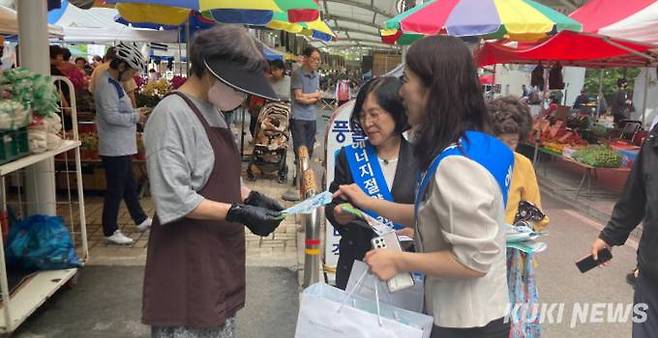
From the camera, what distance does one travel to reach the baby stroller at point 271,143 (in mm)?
8609

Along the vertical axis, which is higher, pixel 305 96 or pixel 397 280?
pixel 305 96

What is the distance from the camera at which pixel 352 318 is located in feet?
5.15

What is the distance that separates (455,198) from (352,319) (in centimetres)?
46

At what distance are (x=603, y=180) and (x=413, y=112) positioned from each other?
32.3 ft

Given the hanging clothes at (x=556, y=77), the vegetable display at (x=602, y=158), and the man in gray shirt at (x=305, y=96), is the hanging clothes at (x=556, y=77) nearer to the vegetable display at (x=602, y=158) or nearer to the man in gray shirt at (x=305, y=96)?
the vegetable display at (x=602, y=158)

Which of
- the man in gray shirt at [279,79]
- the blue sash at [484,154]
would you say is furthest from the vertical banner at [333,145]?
the man in gray shirt at [279,79]

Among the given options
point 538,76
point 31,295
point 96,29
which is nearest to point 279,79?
point 96,29

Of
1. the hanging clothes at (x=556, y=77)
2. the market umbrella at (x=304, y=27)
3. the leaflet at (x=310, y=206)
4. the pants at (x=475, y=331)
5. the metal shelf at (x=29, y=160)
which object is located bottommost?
the pants at (x=475, y=331)

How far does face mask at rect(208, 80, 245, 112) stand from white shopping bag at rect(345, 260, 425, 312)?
73 cm

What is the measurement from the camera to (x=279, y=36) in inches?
886

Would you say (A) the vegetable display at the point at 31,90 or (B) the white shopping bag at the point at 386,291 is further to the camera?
(A) the vegetable display at the point at 31,90

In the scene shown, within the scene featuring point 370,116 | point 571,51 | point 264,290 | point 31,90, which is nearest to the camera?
point 370,116

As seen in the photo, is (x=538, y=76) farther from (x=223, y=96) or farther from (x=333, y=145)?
(x=223, y=96)

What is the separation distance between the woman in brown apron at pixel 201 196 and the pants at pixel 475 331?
67 centimetres
